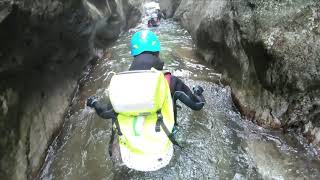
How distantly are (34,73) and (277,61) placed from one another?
457 centimetres

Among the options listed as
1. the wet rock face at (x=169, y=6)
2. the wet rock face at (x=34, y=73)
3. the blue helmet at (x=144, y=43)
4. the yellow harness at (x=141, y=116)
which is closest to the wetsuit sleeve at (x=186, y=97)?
the yellow harness at (x=141, y=116)

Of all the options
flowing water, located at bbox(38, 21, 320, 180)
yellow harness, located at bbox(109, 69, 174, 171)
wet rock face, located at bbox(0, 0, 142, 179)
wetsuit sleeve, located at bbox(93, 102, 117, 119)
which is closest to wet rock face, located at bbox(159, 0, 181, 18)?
wet rock face, located at bbox(0, 0, 142, 179)

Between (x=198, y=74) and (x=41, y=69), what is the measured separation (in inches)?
181

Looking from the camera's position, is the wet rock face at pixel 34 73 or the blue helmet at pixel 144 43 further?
the wet rock face at pixel 34 73

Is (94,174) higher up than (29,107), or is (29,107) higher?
(29,107)

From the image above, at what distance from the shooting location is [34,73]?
6832mm

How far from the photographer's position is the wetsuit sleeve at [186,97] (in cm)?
503

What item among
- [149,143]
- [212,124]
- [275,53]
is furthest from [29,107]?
[275,53]

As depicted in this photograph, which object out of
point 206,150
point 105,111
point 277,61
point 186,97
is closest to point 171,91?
point 186,97

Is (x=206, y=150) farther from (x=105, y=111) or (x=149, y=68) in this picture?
(x=105, y=111)

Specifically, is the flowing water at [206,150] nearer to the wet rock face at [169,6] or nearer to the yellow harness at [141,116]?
the yellow harness at [141,116]

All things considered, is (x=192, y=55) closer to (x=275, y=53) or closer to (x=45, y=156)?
(x=275, y=53)

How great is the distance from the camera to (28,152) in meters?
6.21

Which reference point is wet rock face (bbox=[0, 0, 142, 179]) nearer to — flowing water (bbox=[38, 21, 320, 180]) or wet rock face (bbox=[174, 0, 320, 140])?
flowing water (bbox=[38, 21, 320, 180])
